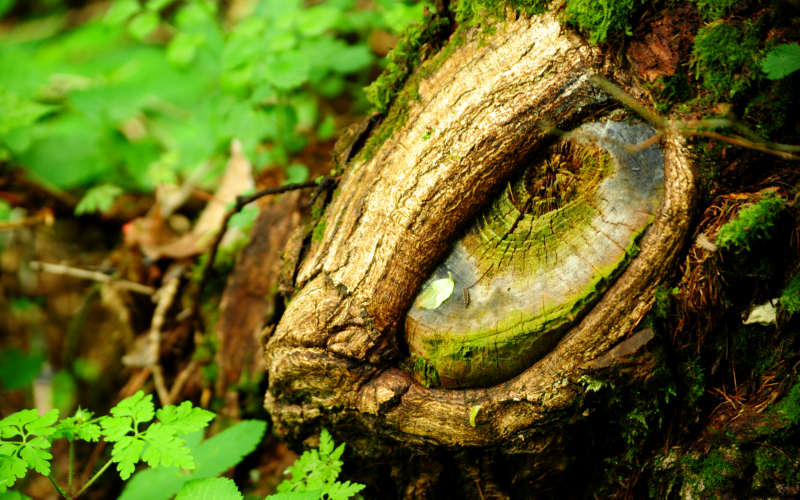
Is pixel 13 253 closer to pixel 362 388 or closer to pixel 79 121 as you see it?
pixel 79 121

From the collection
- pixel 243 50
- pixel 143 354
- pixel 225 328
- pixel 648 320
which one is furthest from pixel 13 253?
pixel 648 320

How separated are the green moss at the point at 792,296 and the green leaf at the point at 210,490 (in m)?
2.09

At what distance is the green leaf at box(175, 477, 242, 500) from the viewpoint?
1.88 m

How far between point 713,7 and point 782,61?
330 mm

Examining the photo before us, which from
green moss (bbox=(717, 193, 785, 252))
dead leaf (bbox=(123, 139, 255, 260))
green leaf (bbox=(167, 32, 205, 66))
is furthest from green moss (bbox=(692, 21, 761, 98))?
green leaf (bbox=(167, 32, 205, 66))

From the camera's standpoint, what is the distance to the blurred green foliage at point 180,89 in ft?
10.2

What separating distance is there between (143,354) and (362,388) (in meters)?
2.12

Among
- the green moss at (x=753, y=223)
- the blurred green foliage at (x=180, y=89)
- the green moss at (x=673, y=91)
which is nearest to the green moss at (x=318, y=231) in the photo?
the blurred green foliage at (x=180, y=89)

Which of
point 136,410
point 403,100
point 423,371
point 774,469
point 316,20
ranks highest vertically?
point 316,20

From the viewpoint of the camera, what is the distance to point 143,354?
11.4 feet

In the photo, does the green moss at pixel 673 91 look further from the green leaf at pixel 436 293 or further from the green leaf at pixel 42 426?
the green leaf at pixel 42 426

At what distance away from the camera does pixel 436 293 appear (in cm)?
209

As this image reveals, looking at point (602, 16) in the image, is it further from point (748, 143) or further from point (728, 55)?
point (748, 143)

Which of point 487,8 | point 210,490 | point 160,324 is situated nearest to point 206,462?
point 210,490
